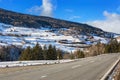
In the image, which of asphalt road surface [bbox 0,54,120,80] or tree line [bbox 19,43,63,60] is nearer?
asphalt road surface [bbox 0,54,120,80]

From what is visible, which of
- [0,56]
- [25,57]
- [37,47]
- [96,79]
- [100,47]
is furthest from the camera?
[100,47]

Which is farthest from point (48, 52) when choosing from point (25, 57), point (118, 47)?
point (118, 47)

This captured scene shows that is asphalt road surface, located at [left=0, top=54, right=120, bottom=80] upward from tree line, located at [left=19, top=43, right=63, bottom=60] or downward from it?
downward

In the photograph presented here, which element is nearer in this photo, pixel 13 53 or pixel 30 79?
pixel 30 79

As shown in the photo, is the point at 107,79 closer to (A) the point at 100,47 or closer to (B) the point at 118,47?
(B) the point at 118,47

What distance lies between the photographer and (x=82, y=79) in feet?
53.7

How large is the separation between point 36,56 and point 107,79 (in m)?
68.3

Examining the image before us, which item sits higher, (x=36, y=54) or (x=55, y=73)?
(x=36, y=54)

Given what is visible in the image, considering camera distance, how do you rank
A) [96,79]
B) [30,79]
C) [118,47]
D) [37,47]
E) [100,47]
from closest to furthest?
[30,79] < [96,79] < [37,47] < [118,47] < [100,47]

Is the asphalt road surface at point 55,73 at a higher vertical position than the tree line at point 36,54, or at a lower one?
lower

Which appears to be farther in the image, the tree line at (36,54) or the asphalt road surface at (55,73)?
the tree line at (36,54)

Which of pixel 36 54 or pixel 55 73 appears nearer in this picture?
pixel 55 73

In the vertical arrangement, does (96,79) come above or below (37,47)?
below

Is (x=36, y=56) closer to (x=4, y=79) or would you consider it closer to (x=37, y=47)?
(x=37, y=47)
